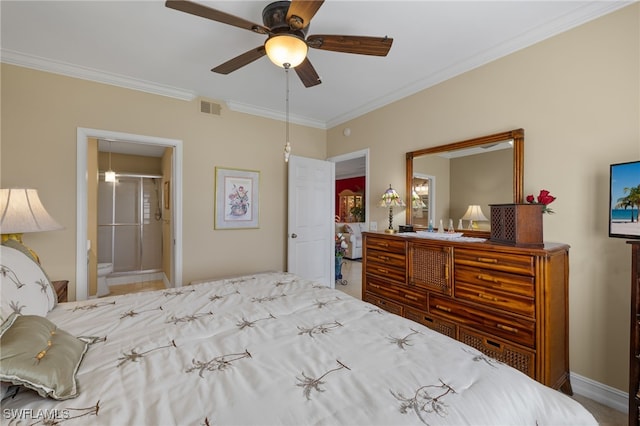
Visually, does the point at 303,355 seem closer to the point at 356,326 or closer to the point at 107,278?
the point at 356,326

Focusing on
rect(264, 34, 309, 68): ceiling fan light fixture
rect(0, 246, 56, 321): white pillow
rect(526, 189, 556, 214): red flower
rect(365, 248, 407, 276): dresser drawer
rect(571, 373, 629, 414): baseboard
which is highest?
rect(264, 34, 309, 68): ceiling fan light fixture

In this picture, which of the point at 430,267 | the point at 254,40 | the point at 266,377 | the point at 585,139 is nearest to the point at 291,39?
the point at 254,40

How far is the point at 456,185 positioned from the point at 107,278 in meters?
5.63

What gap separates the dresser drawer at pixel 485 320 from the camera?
1850mm

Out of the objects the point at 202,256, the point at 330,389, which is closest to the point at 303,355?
the point at 330,389

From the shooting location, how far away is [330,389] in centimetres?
91

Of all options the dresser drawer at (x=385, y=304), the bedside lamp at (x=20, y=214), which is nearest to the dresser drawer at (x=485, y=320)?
the dresser drawer at (x=385, y=304)

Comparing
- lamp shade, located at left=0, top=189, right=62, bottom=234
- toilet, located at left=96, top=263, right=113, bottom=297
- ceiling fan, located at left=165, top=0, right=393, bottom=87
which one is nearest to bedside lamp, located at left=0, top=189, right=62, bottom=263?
lamp shade, located at left=0, top=189, right=62, bottom=234

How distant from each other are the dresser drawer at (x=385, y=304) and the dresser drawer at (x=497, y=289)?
2.06 feet

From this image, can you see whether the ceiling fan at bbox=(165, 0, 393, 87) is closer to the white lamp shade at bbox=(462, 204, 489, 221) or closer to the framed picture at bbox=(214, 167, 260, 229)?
the white lamp shade at bbox=(462, 204, 489, 221)

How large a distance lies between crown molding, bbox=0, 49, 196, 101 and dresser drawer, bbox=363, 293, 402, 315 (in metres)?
3.06

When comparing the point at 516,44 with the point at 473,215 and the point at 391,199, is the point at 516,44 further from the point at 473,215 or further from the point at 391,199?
the point at 391,199

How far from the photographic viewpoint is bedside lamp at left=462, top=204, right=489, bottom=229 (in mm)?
2541

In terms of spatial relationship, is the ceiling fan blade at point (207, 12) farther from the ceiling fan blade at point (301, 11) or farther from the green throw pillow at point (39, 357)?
the green throw pillow at point (39, 357)
